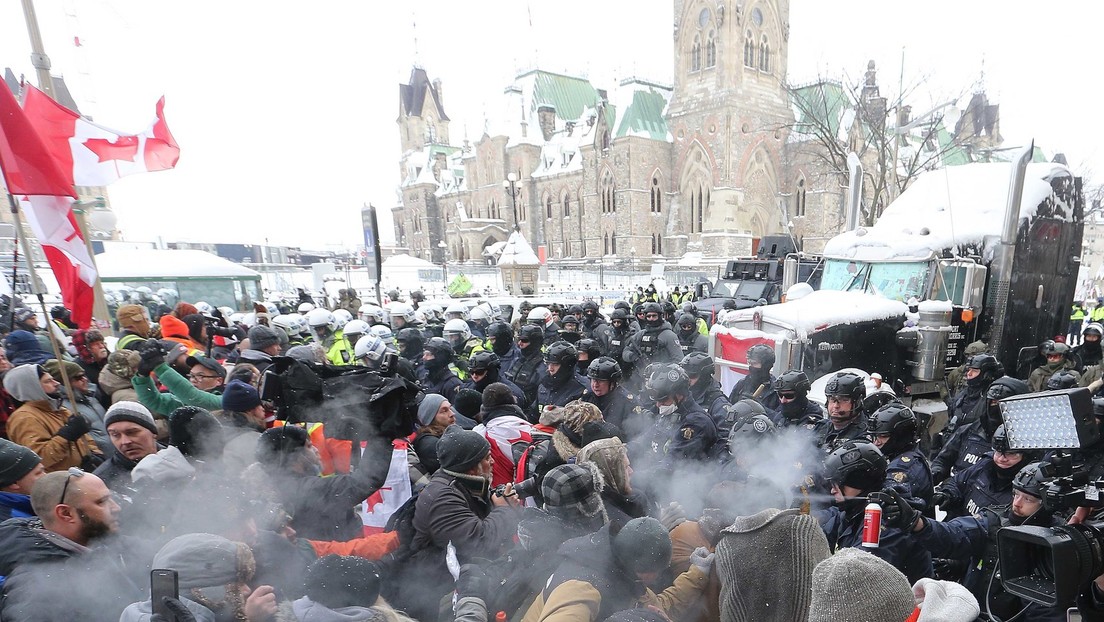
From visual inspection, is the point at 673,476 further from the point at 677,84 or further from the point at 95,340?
the point at 677,84

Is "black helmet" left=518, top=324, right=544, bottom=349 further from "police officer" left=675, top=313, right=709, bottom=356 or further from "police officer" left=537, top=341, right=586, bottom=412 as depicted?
"police officer" left=675, top=313, right=709, bottom=356

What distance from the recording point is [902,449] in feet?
10.7

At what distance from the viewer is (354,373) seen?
351 centimetres

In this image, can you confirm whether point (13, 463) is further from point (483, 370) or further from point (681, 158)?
point (681, 158)

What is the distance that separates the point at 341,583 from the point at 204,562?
459 mm

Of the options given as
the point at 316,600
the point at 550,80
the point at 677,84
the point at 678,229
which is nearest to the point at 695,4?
the point at 677,84

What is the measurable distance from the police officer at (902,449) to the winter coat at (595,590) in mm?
1723

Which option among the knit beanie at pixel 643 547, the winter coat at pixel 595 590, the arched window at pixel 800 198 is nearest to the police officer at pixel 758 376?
the winter coat at pixel 595 590

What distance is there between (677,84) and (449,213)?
104 ft

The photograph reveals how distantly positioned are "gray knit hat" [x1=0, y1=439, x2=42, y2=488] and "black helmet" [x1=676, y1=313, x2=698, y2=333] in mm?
7693

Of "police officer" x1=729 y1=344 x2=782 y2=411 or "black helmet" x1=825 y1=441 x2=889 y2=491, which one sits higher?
"black helmet" x1=825 y1=441 x2=889 y2=491

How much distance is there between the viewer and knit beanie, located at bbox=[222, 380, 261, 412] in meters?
3.41

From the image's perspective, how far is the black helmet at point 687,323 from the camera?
845 cm

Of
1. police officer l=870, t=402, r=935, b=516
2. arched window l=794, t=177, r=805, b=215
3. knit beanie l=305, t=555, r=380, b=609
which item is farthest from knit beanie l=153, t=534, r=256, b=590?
arched window l=794, t=177, r=805, b=215
